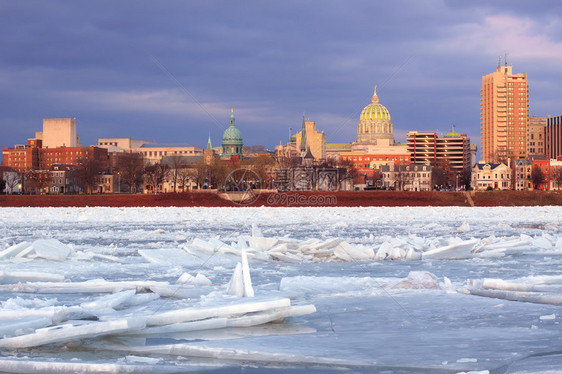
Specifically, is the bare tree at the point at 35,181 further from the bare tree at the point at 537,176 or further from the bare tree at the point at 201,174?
the bare tree at the point at 537,176

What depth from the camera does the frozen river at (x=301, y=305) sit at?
6859 millimetres

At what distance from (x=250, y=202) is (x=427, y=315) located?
70.4 m

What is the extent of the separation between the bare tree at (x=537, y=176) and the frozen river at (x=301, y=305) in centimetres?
15144

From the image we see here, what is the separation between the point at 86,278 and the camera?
12.4m

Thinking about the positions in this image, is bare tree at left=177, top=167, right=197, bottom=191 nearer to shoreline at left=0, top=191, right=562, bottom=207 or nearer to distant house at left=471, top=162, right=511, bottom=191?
shoreline at left=0, top=191, right=562, bottom=207

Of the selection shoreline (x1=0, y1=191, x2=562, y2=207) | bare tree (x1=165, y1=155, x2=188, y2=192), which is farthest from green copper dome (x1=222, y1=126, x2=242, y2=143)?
shoreline (x1=0, y1=191, x2=562, y2=207)

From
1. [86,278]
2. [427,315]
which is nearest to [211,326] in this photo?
[427,315]

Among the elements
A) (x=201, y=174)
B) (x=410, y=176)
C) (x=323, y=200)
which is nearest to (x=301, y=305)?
(x=323, y=200)

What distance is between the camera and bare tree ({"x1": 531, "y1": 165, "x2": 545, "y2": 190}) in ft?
518

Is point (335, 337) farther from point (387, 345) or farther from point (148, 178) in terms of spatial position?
point (148, 178)

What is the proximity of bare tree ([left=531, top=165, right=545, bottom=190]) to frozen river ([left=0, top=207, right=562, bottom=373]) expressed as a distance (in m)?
151

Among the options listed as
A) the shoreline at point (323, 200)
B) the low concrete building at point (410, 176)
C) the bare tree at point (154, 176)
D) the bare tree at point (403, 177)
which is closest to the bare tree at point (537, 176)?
the low concrete building at point (410, 176)

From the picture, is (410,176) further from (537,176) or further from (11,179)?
(11,179)

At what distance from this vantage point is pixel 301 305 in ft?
31.3
